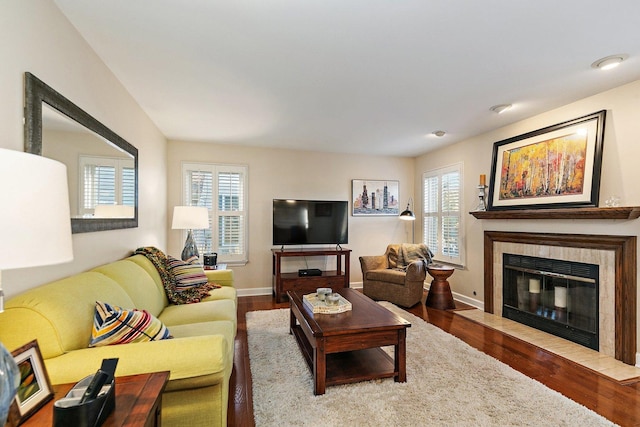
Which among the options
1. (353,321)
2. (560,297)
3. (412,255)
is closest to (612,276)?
(560,297)

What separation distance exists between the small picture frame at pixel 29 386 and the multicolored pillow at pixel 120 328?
1.24ft

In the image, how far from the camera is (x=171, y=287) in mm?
2834

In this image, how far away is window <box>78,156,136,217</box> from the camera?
2.05m

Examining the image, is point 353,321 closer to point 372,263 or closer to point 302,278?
point 302,278

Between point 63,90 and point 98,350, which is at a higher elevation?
point 63,90

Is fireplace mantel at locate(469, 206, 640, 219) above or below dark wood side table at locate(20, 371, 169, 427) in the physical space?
above

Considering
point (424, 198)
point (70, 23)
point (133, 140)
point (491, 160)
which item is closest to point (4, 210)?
point (70, 23)

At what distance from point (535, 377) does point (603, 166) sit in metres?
2.04

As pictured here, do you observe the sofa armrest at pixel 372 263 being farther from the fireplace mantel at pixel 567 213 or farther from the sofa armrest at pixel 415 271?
the fireplace mantel at pixel 567 213

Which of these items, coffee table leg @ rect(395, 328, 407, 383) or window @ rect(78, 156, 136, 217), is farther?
coffee table leg @ rect(395, 328, 407, 383)

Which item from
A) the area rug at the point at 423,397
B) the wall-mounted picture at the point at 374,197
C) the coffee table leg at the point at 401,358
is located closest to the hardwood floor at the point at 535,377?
the area rug at the point at 423,397

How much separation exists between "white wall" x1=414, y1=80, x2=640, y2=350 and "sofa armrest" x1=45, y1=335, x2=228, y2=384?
347cm

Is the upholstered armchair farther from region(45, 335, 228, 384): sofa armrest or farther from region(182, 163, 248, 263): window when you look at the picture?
region(45, 335, 228, 384): sofa armrest

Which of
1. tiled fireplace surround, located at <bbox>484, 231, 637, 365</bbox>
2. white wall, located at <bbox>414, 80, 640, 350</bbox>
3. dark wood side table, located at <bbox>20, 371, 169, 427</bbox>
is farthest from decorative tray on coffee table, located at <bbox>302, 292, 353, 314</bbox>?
white wall, located at <bbox>414, 80, 640, 350</bbox>
